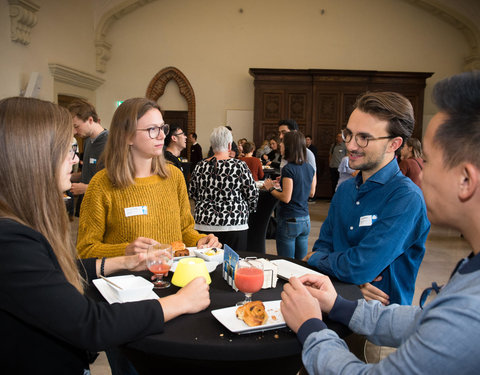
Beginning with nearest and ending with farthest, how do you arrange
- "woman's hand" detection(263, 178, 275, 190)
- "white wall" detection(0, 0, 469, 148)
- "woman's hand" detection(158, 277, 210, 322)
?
"woman's hand" detection(158, 277, 210, 322) → "woman's hand" detection(263, 178, 275, 190) → "white wall" detection(0, 0, 469, 148)

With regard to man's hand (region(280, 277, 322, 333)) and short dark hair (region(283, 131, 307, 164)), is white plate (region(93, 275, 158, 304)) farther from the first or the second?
short dark hair (region(283, 131, 307, 164))

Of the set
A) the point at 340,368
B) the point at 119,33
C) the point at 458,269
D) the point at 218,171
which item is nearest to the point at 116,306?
the point at 340,368

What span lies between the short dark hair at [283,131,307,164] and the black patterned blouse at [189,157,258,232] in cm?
67

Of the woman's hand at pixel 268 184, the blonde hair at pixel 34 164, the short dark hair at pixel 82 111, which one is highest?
the short dark hair at pixel 82 111

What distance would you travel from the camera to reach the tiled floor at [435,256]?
3773 millimetres

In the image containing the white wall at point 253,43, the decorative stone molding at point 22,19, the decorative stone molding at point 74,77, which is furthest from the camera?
the white wall at point 253,43

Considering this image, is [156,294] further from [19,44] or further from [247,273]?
[19,44]

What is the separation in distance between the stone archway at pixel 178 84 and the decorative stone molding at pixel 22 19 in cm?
379

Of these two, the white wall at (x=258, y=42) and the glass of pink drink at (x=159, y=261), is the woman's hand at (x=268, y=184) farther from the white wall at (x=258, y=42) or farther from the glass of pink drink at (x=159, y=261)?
the white wall at (x=258, y=42)

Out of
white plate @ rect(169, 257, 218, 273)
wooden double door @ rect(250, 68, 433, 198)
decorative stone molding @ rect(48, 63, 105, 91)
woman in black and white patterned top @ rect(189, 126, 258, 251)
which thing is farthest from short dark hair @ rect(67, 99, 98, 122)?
wooden double door @ rect(250, 68, 433, 198)

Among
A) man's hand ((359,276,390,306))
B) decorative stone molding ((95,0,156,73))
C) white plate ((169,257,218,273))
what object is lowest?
man's hand ((359,276,390,306))

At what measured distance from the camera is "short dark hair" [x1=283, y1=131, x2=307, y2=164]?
380 centimetres

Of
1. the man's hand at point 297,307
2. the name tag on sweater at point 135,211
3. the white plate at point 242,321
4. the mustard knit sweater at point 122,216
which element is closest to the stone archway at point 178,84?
the mustard knit sweater at point 122,216

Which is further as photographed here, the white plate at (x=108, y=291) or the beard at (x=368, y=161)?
the beard at (x=368, y=161)
